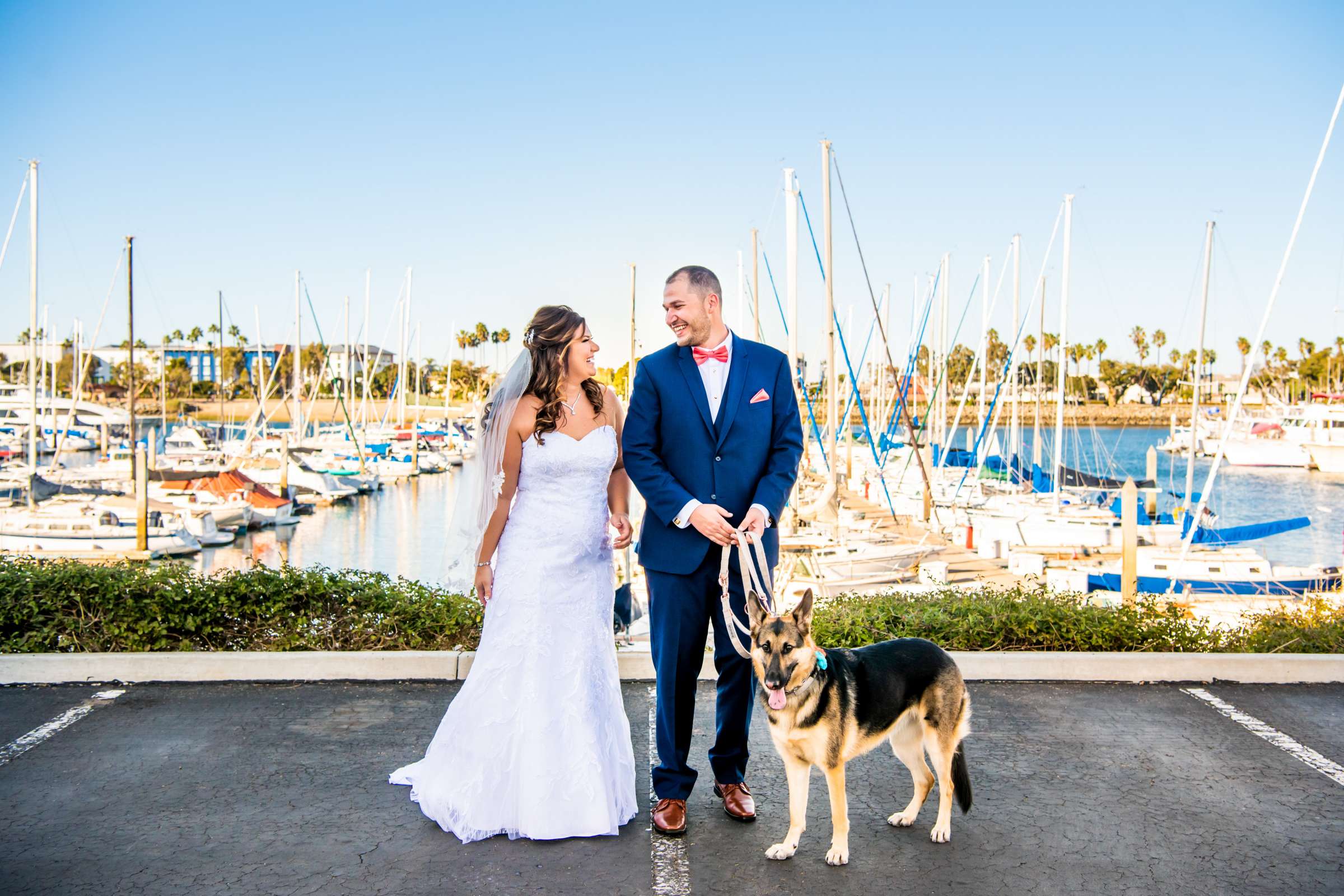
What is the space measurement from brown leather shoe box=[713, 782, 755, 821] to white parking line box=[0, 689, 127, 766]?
3.91 m

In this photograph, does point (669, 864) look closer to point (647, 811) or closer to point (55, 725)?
point (647, 811)

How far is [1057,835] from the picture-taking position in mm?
4469

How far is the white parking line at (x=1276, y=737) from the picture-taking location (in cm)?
525

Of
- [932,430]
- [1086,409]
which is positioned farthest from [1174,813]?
[1086,409]

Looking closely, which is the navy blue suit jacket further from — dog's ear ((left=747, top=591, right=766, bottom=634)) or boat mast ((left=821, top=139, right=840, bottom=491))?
boat mast ((left=821, top=139, right=840, bottom=491))

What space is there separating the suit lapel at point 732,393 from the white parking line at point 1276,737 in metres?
3.74

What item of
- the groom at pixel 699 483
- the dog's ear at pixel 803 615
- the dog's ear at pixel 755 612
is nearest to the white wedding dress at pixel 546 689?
the groom at pixel 699 483

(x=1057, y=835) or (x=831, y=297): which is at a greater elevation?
(x=831, y=297)

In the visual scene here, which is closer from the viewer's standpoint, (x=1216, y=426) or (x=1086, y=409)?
(x=1216, y=426)

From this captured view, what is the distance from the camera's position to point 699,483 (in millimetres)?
4699

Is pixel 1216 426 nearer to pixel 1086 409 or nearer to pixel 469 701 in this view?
pixel 1086 409

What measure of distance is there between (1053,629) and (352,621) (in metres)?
5.35

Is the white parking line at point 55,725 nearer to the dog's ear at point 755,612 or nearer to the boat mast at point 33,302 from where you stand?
the dog's ear at point 755,612

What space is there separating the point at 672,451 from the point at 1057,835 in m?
2.53
